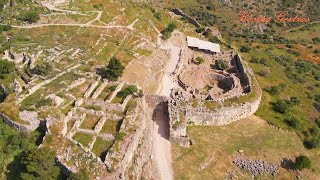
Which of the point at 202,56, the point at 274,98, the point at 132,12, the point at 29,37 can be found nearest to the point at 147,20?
the point at 132,12

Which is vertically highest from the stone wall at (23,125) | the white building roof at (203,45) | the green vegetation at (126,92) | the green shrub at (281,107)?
the green vegetation at (126,92)

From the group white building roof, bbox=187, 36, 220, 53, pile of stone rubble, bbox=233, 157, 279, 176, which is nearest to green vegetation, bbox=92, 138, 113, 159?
pile of stone rubble, bbox=233, 157, 279, 176

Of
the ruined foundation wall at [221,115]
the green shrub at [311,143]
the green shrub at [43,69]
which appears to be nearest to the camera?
the ruined foundation wall at [221,115]

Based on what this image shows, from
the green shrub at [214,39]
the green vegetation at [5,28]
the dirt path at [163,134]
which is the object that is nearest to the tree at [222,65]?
the dirt path at [163,134]

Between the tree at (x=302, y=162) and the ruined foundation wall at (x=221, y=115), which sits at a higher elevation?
the tree at (x=302, y=162)

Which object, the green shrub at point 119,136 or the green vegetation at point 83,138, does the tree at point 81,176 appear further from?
the green shrub at point 119,136

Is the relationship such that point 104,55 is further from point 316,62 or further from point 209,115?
point 316,62

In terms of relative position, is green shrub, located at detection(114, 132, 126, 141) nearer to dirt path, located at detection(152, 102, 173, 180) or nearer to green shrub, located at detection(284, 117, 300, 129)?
dirt path, located at detection(152, 102, 173, 180)

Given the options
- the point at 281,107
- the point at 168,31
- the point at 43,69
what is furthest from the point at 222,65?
the point at 43,69
